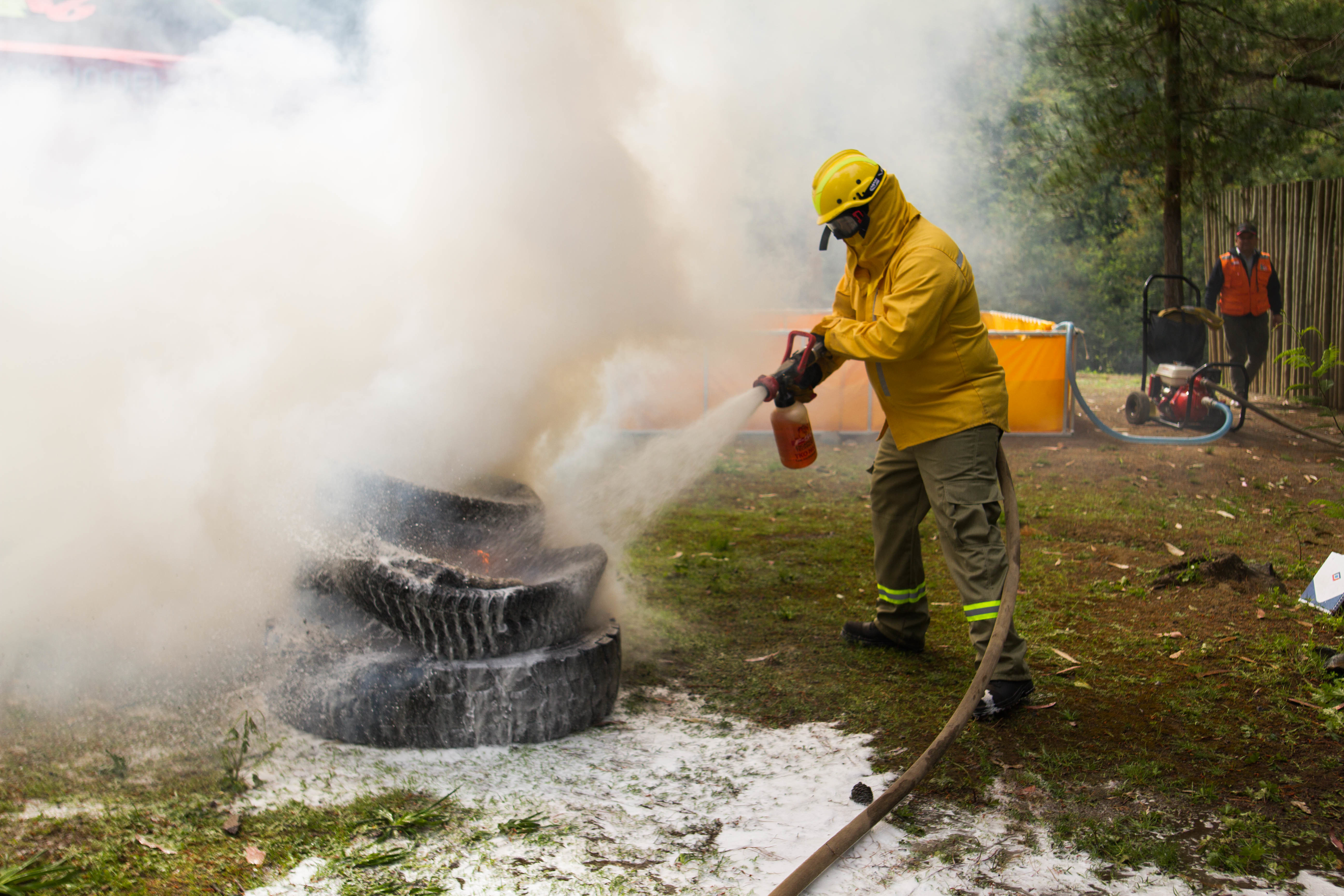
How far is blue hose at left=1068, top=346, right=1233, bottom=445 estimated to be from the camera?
821 centimetres

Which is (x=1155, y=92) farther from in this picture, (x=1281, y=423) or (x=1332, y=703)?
(x=1332, y=703)

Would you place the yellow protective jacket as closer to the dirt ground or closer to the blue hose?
the dirt ground

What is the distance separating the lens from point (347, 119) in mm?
3744

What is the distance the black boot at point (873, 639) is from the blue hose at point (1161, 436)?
17.8 ft

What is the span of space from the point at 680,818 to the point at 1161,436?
7.90m

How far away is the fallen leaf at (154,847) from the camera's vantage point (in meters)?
2.35

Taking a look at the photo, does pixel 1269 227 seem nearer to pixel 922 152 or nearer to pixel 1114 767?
pixel 922 152

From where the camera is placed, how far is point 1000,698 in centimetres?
317

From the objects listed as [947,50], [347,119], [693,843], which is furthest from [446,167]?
[947,50]

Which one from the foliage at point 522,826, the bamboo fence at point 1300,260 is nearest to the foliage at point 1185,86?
the bamboo fence at point 1300,260

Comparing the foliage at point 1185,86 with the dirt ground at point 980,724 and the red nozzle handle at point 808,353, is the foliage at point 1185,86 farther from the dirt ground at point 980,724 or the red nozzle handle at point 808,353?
the red nozzle handle at point 808,353

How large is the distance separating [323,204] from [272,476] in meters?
1.11

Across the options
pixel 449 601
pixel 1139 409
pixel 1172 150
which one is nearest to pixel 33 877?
pixel 449 601

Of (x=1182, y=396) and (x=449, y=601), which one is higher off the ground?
(x=1182, y=396)
